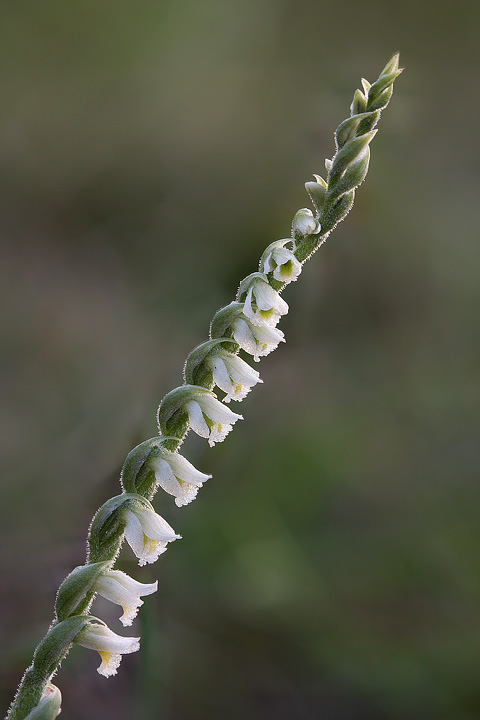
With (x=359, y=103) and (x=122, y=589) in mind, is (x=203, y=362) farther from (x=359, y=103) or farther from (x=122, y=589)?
(x=359, y=103)

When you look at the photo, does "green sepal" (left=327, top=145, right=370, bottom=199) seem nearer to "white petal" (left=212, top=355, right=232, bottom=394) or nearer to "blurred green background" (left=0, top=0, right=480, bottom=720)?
"white petal" (left=212, top=355, right=232, bottom=394)

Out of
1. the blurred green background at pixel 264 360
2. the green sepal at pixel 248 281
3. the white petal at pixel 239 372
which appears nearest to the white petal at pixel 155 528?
the white petal at pixel 239 372

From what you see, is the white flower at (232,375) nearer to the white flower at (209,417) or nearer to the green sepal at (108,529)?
the white flower at (209,417)

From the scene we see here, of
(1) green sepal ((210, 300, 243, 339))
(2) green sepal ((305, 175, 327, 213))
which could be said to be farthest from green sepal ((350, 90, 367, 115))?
(1) green sepal ((210, 300, 243, 339))

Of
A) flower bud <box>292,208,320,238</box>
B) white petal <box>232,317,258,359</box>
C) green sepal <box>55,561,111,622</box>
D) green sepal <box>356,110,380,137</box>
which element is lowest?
green sepal <box>55,561,111,622</box>

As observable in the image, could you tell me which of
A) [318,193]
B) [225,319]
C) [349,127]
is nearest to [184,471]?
[225,319]

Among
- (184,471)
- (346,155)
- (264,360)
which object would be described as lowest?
(184,471)

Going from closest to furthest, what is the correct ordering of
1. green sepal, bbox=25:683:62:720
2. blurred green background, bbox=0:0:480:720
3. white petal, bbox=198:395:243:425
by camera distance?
green sepal, bbox=25:683:62:720, white petal, bbox=198:395:243:425, blurred green background, bbox=0:0:480:720
